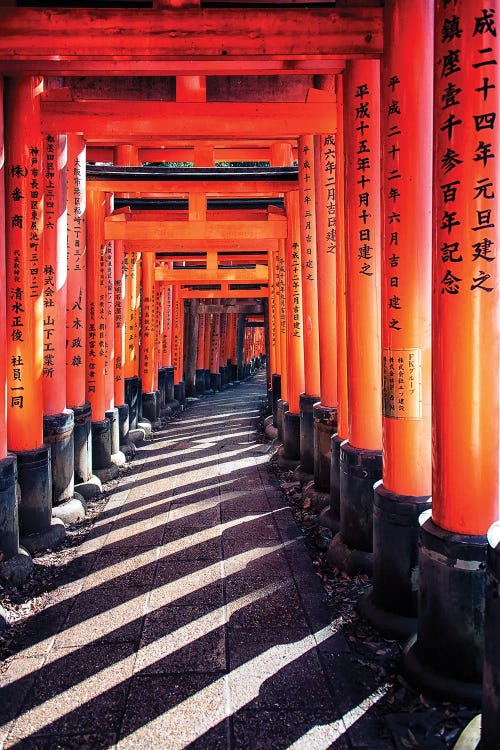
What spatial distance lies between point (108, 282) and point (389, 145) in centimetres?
536

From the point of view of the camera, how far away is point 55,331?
18.3 ft

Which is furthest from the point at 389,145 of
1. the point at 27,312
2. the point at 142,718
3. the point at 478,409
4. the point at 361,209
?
the point at 142,718

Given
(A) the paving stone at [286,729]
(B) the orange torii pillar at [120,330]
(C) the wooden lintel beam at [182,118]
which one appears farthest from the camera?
(B) the orange torii pillar at [120,330]

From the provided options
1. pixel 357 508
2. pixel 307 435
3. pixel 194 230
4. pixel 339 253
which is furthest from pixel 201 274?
pixel 357 508

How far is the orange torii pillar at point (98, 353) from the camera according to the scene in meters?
7.42

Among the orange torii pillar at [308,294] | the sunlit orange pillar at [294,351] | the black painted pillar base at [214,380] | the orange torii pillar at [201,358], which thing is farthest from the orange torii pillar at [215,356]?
the orange torii pillar at [308,294]

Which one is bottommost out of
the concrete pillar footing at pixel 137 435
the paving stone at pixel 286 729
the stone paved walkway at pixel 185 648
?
the paving stone at pixel 286 729

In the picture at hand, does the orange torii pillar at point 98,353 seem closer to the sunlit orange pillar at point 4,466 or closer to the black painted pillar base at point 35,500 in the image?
the black painted pillar base at point 35,500

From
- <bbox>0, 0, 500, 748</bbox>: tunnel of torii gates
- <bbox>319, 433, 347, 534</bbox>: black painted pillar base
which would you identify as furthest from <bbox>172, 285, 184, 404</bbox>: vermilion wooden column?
<bbox>319, 433, 347, 534</bbox>: black painted pillar base

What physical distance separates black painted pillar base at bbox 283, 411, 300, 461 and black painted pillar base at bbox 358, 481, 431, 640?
4333 mm

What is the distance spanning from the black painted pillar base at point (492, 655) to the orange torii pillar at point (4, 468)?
3235 mm

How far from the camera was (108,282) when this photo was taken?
7984 millimetres

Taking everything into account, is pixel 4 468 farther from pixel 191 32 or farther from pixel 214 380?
pixel 214 380

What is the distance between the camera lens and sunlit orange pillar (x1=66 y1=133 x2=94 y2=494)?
6465mm
